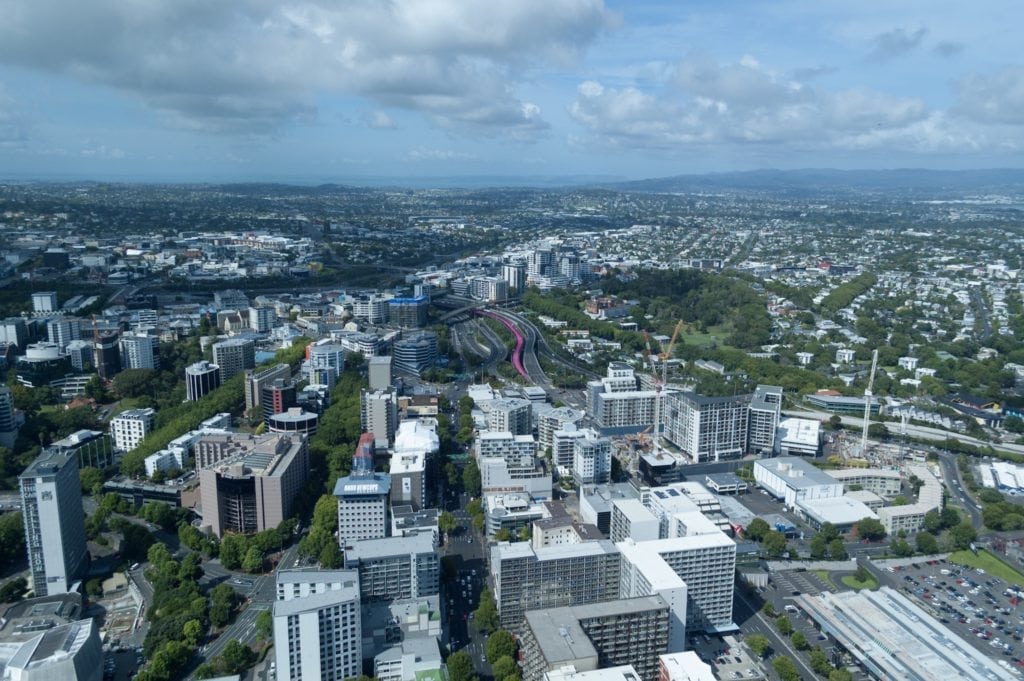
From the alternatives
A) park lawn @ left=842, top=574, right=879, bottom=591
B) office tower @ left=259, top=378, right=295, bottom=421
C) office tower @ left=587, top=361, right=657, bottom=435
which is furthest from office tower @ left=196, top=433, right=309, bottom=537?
park lawn @ left=842, top=574, right=879, bottom=591

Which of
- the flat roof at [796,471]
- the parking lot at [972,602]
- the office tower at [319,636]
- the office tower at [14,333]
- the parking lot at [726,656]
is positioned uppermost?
the office tower at [14,333]

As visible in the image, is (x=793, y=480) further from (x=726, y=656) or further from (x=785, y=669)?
(x=785, y=669)

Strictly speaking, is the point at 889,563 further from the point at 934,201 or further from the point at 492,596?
the point at 934,201

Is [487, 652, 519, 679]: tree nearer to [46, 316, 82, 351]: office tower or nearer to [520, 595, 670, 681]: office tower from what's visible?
[520, 595, 670, 681]: office tower

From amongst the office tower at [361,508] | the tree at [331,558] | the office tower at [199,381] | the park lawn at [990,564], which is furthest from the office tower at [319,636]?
the office tower at [199,381]

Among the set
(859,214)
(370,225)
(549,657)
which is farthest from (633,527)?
(859,214)

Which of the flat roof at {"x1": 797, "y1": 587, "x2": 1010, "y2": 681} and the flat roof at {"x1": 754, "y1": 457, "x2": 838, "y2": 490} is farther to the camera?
the flat roof at {"x1": 754, "y1": 457, "x2": 838, "y2": 490}

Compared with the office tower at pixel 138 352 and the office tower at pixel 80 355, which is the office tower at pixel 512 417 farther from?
the office tower at pixel 80 355
